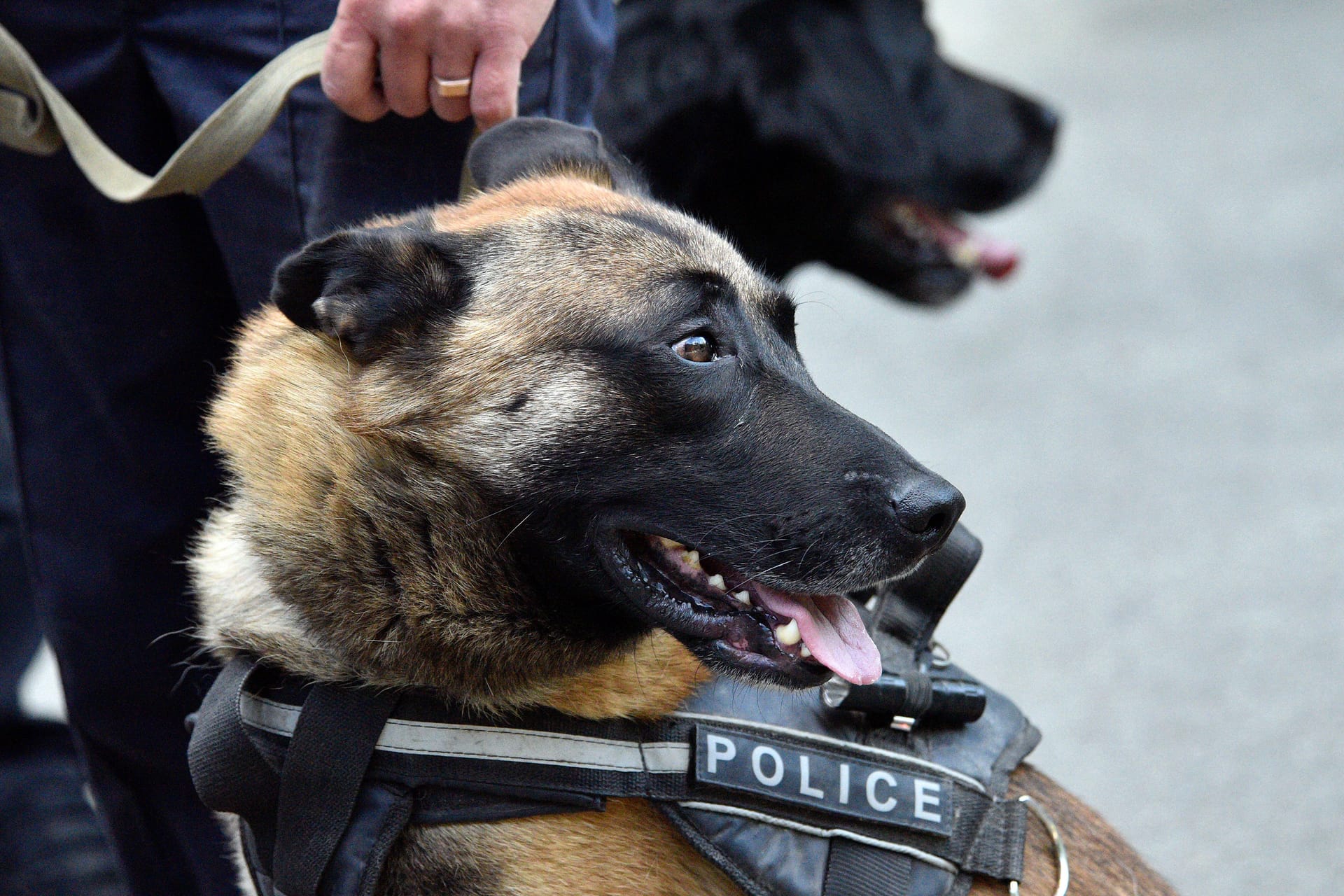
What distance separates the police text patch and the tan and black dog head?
107 millimetres

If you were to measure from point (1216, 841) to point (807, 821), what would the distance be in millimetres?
2078

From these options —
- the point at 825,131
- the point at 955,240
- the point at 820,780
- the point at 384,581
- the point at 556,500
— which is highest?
the point at 955,240

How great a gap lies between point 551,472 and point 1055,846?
0.88 meters

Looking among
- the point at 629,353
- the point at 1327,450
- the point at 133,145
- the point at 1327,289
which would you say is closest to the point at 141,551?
the point at 133,145

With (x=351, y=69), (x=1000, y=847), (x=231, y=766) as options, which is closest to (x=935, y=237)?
(x=351, y=69)

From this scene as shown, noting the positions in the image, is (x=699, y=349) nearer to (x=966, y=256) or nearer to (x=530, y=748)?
(x=530, y=748)

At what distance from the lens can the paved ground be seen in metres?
3.67

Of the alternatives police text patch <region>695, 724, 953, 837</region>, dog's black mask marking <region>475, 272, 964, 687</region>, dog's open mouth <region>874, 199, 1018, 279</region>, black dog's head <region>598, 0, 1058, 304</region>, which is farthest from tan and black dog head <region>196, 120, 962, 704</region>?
dog's open mouth <region>874, 199, 1018, 279</region>

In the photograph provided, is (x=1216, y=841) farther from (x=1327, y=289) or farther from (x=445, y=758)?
(x=1327, y=289)

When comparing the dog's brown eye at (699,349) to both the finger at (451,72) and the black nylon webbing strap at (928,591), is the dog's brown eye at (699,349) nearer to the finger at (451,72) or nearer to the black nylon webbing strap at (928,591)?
the black nylon webbing strap at (928,591)

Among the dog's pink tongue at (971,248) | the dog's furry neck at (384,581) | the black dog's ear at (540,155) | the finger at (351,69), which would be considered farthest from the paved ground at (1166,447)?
the finger at (351,69)

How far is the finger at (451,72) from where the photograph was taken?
6.54 ft

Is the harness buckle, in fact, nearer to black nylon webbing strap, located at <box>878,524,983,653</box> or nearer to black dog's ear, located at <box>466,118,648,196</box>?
black nylon webbing strap, located at <box>878,524,983,653</box>

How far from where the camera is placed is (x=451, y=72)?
203 cm
